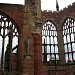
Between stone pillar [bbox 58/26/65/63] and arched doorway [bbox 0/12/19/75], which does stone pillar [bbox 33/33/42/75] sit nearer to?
arched doorway [bbox 0/12/19/75]

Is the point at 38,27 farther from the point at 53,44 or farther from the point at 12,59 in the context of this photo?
the point at 53,44

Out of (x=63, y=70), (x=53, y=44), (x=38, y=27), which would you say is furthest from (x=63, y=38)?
(x=38, y=27)

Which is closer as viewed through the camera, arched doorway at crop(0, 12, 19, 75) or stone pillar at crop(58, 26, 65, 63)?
arched doorway at crop(0, 12, 19, 75)

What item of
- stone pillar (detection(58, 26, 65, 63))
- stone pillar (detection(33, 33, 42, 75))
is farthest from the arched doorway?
stone pillar (detection(58, 26, 65, 63))

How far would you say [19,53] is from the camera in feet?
48.0

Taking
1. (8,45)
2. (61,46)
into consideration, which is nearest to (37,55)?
(8,45)

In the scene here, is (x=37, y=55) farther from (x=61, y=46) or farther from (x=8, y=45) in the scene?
(x=61, y=46)

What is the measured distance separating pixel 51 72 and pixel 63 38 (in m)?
5.62

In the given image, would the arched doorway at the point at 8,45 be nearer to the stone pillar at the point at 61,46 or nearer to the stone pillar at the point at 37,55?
the stone pillar at the point at 37,55

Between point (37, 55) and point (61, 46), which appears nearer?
point (37, 55)

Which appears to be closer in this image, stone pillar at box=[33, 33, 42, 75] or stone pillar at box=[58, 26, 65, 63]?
stone pillar at box=[33, 33, 42, 75]

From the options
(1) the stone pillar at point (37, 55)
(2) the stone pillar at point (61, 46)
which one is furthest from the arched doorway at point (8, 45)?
(2) the stone pillar at point (61, 46)

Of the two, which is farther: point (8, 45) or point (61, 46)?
point (61, 46)

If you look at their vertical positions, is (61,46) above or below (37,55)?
above
